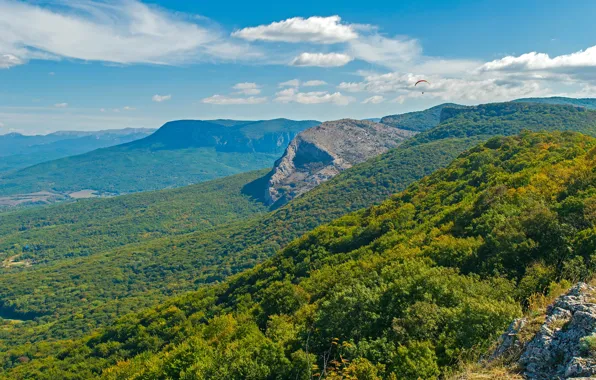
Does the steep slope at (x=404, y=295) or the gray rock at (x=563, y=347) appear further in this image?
the steep slope at (x=404, y=295)

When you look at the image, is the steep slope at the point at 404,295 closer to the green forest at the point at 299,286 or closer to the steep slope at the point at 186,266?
the green forest at the point at 299,286

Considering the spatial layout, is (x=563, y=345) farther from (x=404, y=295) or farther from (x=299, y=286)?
(x=299, y=286)

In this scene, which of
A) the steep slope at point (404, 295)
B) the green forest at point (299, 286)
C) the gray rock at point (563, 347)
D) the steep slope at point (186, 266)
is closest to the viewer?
the gray rock at point (563, 347)

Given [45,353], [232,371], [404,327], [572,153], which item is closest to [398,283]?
[404,327]

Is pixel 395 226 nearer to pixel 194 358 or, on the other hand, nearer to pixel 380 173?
pixel 194 358

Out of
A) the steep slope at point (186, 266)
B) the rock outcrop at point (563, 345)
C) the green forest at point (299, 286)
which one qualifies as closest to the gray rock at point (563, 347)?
the rock outcrop at point (563, 345)

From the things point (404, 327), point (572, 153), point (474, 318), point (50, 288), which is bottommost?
point (50, 288)

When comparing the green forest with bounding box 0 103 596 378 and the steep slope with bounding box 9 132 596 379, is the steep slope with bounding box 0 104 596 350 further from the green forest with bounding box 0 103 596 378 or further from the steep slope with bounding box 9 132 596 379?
the steep slope with bounding box 9 132 596 379

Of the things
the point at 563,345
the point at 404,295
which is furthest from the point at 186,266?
the point at 563,345

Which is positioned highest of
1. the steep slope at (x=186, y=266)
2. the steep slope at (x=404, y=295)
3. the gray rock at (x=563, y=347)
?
the gray rock at (x=563, y=347)
